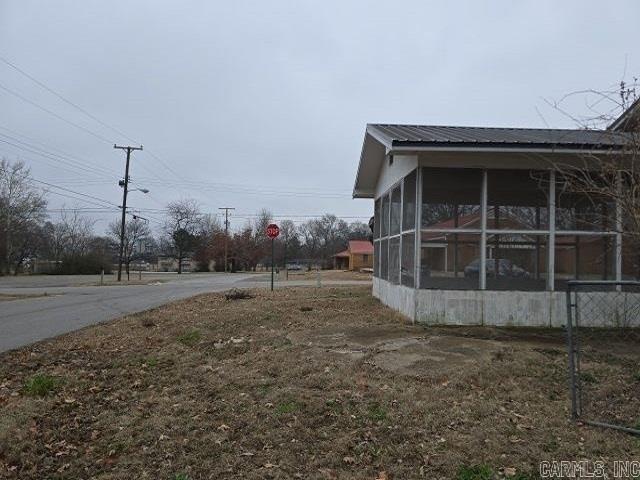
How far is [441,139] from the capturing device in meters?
9.57

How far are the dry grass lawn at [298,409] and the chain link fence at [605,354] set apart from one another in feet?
0.90

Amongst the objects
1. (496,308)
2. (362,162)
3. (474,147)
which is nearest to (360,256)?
(362,162)

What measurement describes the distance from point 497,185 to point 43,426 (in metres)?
8.22

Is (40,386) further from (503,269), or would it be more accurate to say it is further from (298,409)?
(503,269)

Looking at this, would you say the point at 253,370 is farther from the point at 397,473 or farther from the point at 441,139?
the point at 441,139

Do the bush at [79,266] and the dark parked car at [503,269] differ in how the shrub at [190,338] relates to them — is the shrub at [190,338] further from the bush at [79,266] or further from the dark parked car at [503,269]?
the bush at [79,266]

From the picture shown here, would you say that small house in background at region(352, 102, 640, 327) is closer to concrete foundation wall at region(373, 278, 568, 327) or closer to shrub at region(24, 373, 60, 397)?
concrete foundation wall at region(373, 278, 568, 327)

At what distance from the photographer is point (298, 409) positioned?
16.8ft

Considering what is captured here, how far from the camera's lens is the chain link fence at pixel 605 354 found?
4715 millimetres

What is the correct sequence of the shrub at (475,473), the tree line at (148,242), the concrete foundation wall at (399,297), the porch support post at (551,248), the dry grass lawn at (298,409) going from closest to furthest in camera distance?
1. the shrub at (475,473)
2. the dry grass lawn at (298,409)
3. the porch support post at (551,248)
4. the concrete foundation wall at (399,297)
5. the tree line at (148,242)

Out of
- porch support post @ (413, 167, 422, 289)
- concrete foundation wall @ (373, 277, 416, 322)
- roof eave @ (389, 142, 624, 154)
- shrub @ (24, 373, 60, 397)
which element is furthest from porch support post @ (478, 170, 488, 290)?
shrub @ (24, 373, 60, 397)

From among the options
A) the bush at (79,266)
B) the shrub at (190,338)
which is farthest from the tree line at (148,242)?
the shrub at (190,338)

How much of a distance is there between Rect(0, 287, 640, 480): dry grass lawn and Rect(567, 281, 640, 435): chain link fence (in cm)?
27

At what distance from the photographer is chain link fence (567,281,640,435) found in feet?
15.5
